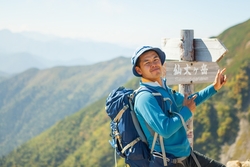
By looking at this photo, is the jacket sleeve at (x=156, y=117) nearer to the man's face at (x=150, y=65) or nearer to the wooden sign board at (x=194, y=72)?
the man's face at (x=150, y=65)

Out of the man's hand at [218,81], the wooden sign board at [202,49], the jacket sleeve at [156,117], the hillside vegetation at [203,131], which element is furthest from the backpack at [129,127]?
the hillside vegetation at [203,131]

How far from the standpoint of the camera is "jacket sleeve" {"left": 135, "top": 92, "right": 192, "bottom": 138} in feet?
9.33

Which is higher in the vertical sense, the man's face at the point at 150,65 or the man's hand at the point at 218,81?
the man's face at the point at 150,65

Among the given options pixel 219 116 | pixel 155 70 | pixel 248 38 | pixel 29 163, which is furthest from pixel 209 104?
pixel 155 70

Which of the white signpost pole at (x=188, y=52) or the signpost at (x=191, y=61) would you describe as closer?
the signpost at (x=191, y=61)

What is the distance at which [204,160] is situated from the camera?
3551 millimetres

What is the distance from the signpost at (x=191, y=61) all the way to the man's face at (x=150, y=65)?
69.8 inches

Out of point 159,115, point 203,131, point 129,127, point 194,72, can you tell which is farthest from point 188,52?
point 203,131

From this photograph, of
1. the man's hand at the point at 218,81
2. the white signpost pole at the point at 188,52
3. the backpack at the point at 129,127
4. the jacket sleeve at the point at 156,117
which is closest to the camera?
the jacket sleeve at the point at 156,117

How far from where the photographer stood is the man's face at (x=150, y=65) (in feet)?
10.5

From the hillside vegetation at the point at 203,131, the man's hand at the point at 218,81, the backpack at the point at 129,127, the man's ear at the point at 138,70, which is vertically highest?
the man's ear at the point at 138,70

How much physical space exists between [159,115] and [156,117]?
0.11 ft

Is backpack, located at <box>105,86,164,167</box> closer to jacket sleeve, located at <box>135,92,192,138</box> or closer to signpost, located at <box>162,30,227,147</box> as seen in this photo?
jacket sleeve, located at <box>135,92,192,138</box>

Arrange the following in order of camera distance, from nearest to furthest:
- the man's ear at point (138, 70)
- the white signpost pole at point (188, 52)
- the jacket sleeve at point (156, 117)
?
the jacket sleeve at point (156, 117) → the man's ear at point (138, 70) → the white signpost pole at point (188, 52)
